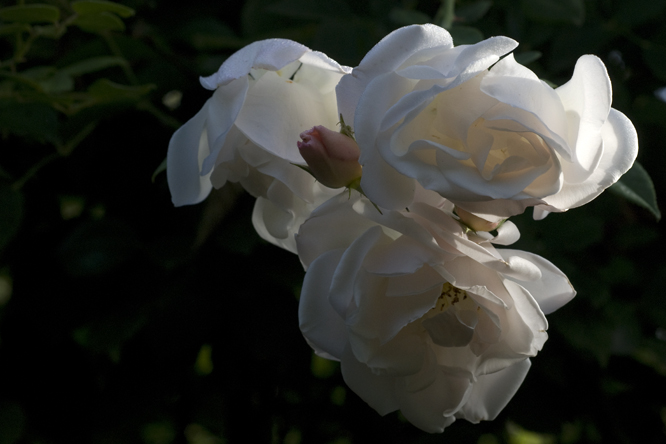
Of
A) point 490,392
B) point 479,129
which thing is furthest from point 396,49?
point 490,392

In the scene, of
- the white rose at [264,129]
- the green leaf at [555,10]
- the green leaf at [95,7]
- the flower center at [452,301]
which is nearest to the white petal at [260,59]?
the white rose at [264,129]

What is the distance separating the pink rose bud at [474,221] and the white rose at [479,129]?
45 millimetres

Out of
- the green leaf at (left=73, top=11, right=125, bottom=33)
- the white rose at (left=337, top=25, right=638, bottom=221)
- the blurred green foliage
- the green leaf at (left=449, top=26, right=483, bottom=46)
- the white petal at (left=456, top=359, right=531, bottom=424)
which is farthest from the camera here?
the blurred green foliage

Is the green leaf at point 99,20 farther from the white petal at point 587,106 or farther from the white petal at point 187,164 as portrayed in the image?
the white petal at point 587,106

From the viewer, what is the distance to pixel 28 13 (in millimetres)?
667

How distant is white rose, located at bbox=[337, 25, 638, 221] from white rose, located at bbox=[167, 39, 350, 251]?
7cm

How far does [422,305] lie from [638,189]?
0.29m

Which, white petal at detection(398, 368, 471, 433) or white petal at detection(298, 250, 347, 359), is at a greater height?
white petal at detection(298, 250, 347, 359)

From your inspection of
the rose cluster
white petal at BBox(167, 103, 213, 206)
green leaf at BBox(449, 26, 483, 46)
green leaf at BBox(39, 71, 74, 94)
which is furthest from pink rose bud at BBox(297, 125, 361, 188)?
green leaf at BBox(39, 71, 74, 94)

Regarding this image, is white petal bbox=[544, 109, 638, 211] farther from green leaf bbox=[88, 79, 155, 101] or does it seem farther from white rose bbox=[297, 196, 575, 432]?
green leaf bbox=[88, 79, 155, 101]

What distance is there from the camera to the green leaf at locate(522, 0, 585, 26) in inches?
32.8

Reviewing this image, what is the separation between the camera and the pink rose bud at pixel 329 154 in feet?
1.22

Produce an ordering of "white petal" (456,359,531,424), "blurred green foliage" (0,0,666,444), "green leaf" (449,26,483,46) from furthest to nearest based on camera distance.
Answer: "blurred green foliage" (0,0,666,444) < "green leaf" (449,26,483,46) < "white petal" (456,359,531,424)

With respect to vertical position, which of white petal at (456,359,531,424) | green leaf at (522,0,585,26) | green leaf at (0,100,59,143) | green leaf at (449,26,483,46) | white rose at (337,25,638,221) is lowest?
green leaf at (0,100,59,143)
